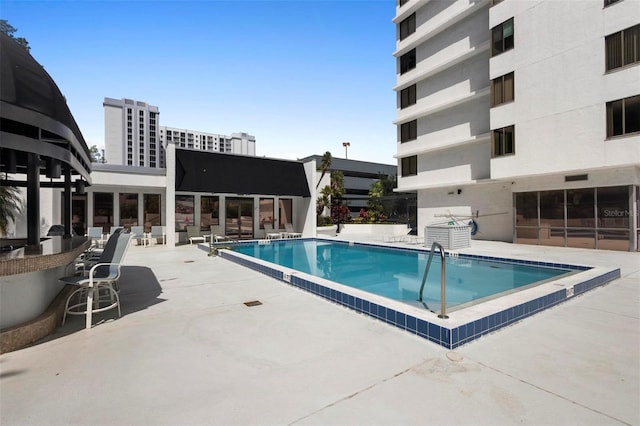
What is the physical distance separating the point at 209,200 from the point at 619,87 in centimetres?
2077

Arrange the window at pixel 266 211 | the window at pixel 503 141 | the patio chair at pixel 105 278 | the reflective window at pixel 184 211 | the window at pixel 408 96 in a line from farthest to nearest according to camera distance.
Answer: the window at pixel 408 96, the window at pixel 266 211, the reflective window at pixel 184 211, the window at pixel 503 141, the patio chair at pixel 105 278

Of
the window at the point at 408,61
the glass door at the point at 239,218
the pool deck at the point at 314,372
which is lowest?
the pool deck at the point at 314,372

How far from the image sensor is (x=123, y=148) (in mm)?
84812

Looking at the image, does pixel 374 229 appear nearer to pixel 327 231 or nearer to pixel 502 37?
pixel 327 231

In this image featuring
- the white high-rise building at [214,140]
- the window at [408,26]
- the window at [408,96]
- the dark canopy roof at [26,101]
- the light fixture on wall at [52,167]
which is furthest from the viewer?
the white high-rise building at [214,140]

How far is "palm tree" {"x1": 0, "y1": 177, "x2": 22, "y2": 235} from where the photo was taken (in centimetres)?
1259

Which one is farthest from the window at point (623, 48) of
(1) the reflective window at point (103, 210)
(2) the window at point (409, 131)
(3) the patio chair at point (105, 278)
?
(1) the reflective window at point (103, 210)

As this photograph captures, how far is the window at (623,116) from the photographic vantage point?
39.7 ft

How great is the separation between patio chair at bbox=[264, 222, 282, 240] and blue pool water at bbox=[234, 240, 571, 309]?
11.9ft

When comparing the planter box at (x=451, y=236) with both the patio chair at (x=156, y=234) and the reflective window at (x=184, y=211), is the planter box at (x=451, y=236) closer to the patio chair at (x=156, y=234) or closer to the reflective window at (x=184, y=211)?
the reflective window at (x=184, y=211)

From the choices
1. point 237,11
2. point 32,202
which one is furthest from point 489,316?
point 237,11

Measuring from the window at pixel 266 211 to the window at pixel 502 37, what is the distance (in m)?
16.1

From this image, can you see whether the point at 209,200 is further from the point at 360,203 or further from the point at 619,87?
the point at 360,203

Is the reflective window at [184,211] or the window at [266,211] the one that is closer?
the reflective window at [184,211]
